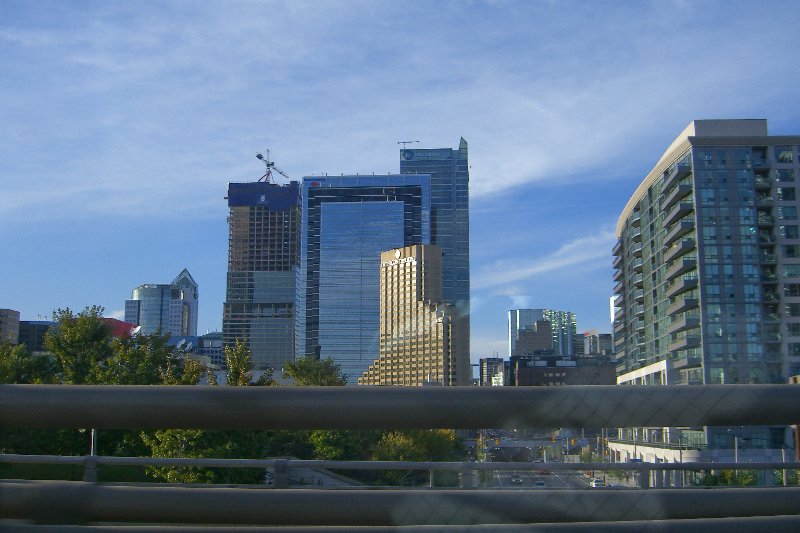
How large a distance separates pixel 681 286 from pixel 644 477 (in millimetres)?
76364

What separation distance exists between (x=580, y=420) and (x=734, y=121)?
80.4 metres

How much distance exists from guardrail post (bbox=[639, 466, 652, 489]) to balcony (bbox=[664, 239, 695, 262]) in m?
75.9

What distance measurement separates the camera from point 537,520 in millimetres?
2648

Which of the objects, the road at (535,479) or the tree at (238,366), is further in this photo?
the tree at (238,366)

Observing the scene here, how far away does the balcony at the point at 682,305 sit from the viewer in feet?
238

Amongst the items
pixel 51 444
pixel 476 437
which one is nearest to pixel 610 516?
pixel 476 437

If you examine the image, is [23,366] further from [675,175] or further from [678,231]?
[675,175]

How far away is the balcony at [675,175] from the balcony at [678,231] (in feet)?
14.2

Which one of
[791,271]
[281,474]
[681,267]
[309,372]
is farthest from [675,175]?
[281,474]

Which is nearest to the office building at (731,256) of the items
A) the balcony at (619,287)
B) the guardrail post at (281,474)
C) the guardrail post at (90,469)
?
the balcony at (619,287)

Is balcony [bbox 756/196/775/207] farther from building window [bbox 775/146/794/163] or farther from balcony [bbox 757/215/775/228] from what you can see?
building window [bbox 775/146/794/163]

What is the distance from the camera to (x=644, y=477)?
9.30ft

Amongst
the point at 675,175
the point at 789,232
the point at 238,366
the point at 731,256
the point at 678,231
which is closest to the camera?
the point at 238,366

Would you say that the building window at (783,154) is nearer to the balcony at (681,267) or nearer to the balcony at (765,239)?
the balcony at (765,239)
